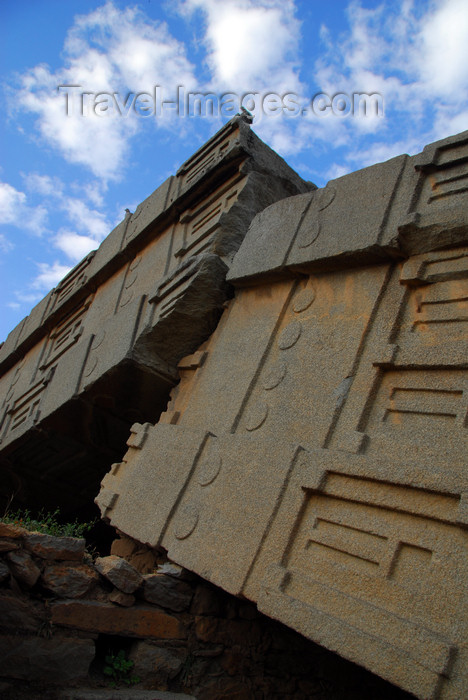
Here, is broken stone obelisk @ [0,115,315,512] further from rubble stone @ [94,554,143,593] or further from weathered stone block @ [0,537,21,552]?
weathered stone block @ [0,537,21,552]

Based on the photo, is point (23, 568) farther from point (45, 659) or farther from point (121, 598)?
point (121, 598)

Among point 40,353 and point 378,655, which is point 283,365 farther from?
point 40,353

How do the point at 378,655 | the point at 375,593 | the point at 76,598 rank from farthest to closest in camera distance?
the point at 76,598 → the point at 375,593 → the point at 378,655

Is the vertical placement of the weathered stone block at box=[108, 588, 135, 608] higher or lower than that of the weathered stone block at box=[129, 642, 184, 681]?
higher

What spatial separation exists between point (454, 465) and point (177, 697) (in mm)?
1838

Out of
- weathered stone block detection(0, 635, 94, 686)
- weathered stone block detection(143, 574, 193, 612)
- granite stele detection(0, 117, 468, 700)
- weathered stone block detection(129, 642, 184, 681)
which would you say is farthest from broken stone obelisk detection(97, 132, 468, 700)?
weathered stone block detection(0, 635, 94, 686)

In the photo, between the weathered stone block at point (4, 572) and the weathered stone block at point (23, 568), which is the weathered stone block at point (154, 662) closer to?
the weathered stone block at point (23, 568)

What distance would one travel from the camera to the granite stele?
8.04 ft

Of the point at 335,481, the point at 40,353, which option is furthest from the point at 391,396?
the point at 40,353

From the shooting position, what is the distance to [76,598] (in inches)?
121

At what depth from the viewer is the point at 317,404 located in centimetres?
328

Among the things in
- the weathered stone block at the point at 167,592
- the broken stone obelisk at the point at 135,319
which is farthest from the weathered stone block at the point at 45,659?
the broken stone obelisk at the point at 135,319

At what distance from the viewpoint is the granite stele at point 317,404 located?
245 centimetres

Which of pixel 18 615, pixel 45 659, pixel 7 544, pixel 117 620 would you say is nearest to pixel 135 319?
pixel 7 544
